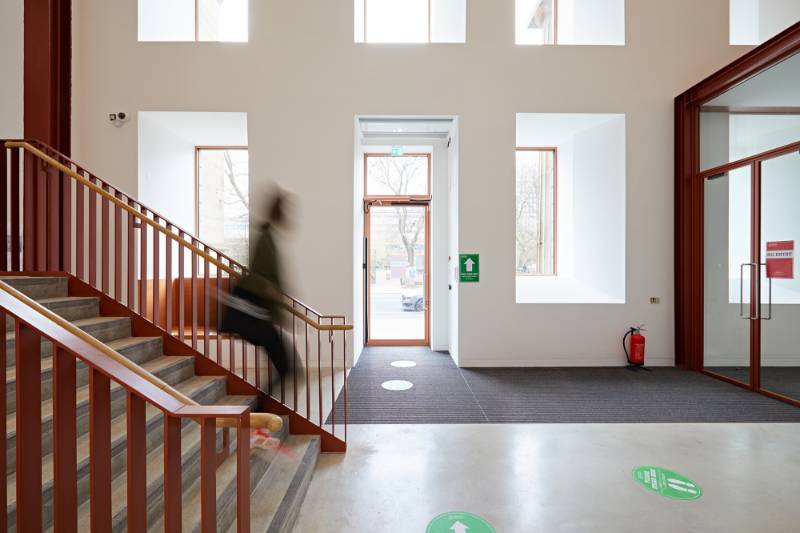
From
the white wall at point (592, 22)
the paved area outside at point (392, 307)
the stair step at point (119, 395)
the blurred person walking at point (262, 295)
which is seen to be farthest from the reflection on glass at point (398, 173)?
the stair step at point (119, 395)

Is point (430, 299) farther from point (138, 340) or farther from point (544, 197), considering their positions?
point (138, 340)

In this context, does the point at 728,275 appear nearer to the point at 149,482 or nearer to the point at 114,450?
the point at 149,482

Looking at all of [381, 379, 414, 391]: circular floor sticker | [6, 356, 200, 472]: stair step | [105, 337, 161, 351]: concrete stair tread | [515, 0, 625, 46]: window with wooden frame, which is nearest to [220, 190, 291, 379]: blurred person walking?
[6, 356, 200, 472]: stair step

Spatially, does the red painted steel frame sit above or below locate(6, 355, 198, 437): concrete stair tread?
above

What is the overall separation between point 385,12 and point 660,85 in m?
3.81

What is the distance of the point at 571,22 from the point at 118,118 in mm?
6196

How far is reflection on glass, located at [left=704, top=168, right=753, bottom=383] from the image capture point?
4.20 metres

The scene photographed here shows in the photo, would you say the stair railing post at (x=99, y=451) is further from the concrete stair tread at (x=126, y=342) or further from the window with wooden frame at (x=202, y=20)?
the window with wooden frame at (x=202, y=20)

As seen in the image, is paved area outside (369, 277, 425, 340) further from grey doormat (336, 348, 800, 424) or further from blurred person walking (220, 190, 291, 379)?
blurred person walking (220, 190, 291, 379)

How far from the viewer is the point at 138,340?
2744 millimetres

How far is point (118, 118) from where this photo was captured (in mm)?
4891

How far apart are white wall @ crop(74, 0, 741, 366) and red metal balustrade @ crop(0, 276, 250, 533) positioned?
3775mm

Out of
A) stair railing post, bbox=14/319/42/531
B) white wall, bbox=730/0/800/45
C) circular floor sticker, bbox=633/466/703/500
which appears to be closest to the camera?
stair railing post, bbox=14/319/42/531

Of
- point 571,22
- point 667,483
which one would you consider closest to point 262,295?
point 667,483
